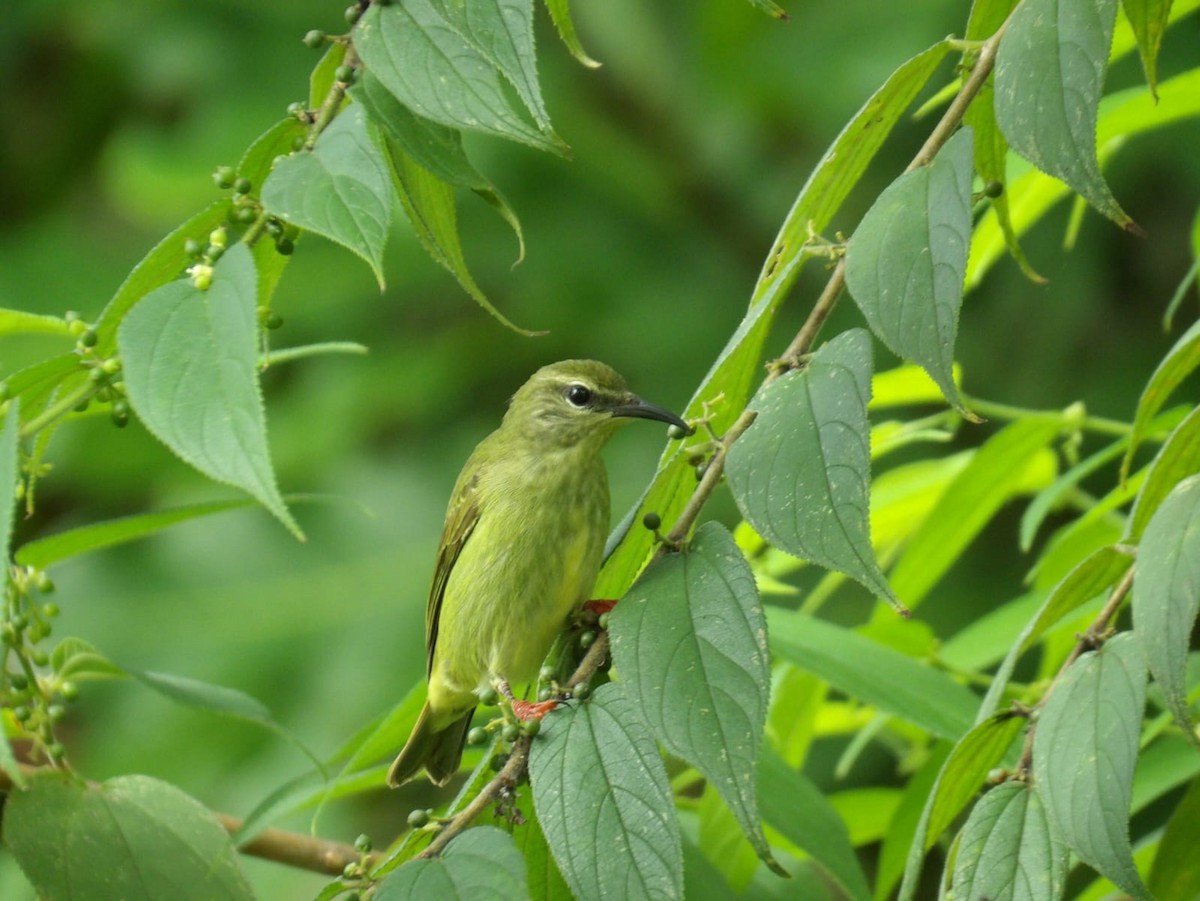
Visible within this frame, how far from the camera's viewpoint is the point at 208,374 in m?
1.59

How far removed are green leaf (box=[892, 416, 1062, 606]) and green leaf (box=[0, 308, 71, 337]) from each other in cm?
161

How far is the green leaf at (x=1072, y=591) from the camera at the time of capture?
1861 millimetres

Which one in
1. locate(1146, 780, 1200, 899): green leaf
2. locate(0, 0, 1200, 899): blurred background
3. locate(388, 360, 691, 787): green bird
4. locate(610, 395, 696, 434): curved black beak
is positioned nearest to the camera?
locate(1146, 780, 1200, 899): green leaf

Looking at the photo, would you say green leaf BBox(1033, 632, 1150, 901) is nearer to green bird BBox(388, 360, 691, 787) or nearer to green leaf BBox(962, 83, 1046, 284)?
green leaf BBox(962, 83, 1046, 284)

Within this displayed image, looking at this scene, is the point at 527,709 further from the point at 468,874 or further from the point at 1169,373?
the point at 1169,373

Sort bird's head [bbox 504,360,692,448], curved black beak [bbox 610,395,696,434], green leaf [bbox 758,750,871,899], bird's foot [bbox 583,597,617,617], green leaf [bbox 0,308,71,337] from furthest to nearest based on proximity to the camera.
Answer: bird's head [bbox 504,360,692,448] → curved black beak [bbox 610,395,696,434] → bird's foot [bbox 583,597,617,617] → green leaf [bbox 758,750,871,899] → green leaf [bbox 0,308,71,337]

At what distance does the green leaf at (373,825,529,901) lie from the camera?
158 cm

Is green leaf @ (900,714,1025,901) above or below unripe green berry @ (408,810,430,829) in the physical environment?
below

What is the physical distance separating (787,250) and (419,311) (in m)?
5.67

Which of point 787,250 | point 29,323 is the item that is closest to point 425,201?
point 787,250

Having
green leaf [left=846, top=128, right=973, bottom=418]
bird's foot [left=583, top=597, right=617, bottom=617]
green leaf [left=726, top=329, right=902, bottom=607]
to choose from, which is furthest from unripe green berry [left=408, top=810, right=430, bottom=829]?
bird's foot [left=583, top=597, right=617, bottom=617]

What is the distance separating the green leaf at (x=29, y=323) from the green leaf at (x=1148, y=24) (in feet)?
4.80

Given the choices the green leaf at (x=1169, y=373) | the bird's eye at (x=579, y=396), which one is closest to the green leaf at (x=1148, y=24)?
the green leaf at (x=1169, y=373)

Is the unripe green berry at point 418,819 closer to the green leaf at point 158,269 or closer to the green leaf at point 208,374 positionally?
the green leaf at point 208,374
